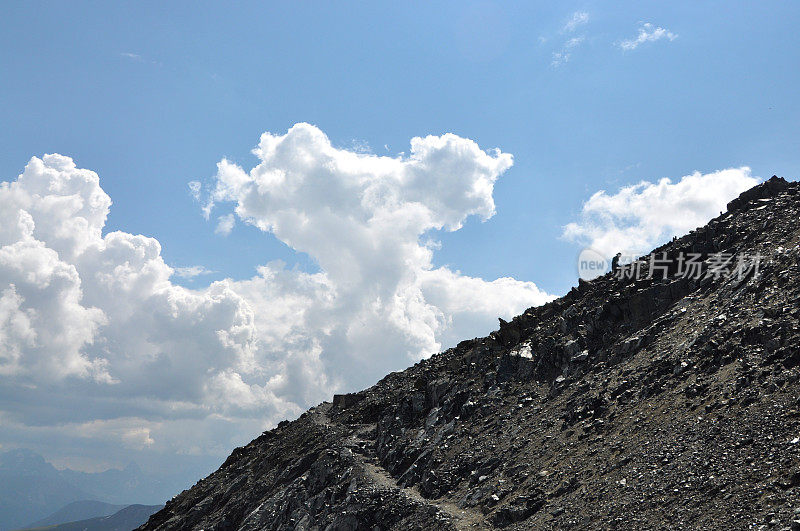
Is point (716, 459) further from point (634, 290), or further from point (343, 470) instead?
point (343, 470)

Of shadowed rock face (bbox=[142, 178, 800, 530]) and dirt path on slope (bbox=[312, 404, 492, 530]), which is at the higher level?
shadowed rock face (bbox=[142, 178, 800, 530])

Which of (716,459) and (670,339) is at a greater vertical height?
(670,339)

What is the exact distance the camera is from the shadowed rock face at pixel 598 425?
26516 mm

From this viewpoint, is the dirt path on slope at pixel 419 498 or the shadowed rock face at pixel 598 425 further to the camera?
the dirt path on slope at pixel 419 498

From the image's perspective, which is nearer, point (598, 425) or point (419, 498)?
point (598, 425)

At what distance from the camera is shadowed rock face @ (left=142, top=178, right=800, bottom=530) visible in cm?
2652

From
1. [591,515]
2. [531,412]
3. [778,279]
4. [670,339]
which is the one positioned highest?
[778,279]

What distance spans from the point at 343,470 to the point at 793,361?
38952 millimetres

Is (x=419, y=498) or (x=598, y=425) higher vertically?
(x=598, y=425)

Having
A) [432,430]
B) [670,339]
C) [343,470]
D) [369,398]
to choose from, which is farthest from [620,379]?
[369,398]

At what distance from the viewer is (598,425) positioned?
36.6 m

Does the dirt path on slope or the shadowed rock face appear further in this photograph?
the dirt path on slope

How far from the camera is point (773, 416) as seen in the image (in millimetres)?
26750

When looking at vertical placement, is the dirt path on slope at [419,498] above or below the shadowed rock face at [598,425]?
below
